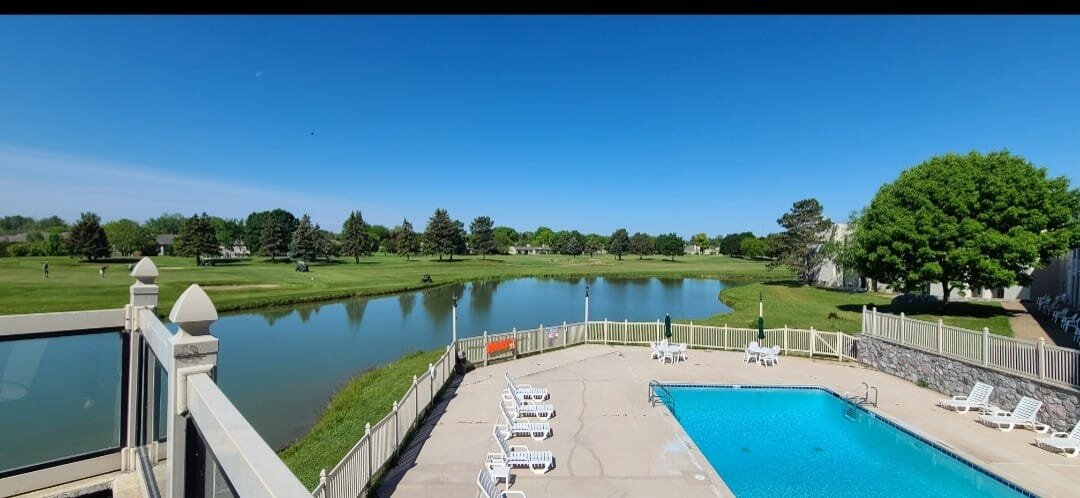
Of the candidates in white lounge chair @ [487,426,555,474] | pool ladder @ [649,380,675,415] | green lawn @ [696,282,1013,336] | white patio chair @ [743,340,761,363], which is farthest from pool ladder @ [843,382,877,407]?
green lawn @ [696,282,1013,336]

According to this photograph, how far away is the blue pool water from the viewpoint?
31.1 feet

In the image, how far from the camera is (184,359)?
275 cm

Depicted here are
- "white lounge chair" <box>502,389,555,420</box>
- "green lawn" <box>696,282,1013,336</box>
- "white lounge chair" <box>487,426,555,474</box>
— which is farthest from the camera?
"green lawn" <box>696,282,1013,336</box>

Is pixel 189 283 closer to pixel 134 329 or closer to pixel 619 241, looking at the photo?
pixel 134 329

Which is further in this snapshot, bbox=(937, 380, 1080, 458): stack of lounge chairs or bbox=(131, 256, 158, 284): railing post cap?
bbox=(937, 380, 1080, 458): stack of lounge chairs

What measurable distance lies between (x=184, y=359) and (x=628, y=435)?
997cm

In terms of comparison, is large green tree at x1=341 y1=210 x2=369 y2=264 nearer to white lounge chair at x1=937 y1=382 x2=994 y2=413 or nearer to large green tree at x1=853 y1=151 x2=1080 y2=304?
large green tree at x1=853 y1=151 x2=1080 y2=304

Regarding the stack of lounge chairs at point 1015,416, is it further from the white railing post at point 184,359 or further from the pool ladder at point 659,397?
the white railing post at point 184,359

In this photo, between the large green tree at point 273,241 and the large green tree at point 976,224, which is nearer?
the large green tree at point 976,224

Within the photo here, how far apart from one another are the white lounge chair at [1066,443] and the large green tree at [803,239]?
4807cm

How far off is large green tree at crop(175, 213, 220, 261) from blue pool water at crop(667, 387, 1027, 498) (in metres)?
76.7

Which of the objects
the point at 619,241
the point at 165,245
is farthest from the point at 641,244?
the point at 165,245

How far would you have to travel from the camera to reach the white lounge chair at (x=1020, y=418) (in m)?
11.6

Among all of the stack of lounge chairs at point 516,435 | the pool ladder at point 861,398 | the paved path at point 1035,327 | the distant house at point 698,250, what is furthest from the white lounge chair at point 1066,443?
the distant house at point 698,250
